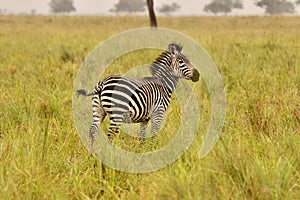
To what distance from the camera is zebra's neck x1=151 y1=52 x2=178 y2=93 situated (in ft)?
9.04

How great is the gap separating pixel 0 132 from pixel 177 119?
1.63 m

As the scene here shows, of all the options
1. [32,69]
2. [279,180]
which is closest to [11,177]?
[279,180]

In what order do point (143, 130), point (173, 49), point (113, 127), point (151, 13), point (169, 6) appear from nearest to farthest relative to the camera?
point (113, 127) → point (173, 49) → point (143, 130) → point (151, 13) → point (169, 6)

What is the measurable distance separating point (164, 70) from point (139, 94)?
1.31ft

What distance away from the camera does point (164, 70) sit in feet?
9.18

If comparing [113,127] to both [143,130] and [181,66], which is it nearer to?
[143,130]

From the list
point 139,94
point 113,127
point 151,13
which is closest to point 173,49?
point 139,94

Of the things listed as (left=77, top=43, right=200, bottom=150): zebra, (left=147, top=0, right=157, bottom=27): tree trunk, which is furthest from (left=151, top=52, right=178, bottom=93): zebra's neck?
(left=147, top=0, right=157, bottom=27): tree trunk

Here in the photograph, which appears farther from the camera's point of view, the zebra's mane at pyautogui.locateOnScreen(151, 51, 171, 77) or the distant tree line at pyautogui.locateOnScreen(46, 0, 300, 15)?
the distant tree line at pyautogui.locateOnScreen(46, 0, 300, 15)

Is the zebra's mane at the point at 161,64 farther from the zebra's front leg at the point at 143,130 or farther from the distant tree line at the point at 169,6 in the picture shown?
the distant tree line at the point at 169,6

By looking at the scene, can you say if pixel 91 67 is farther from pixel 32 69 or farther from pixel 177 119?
pixel 177 119

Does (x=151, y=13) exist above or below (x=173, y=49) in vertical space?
above

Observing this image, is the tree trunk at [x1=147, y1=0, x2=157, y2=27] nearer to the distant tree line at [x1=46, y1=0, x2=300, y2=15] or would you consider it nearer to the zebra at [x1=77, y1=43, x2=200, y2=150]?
the zebra at [x1=77, y1=43, x2=200, y2=150]

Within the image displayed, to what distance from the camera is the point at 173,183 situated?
7.27ft
